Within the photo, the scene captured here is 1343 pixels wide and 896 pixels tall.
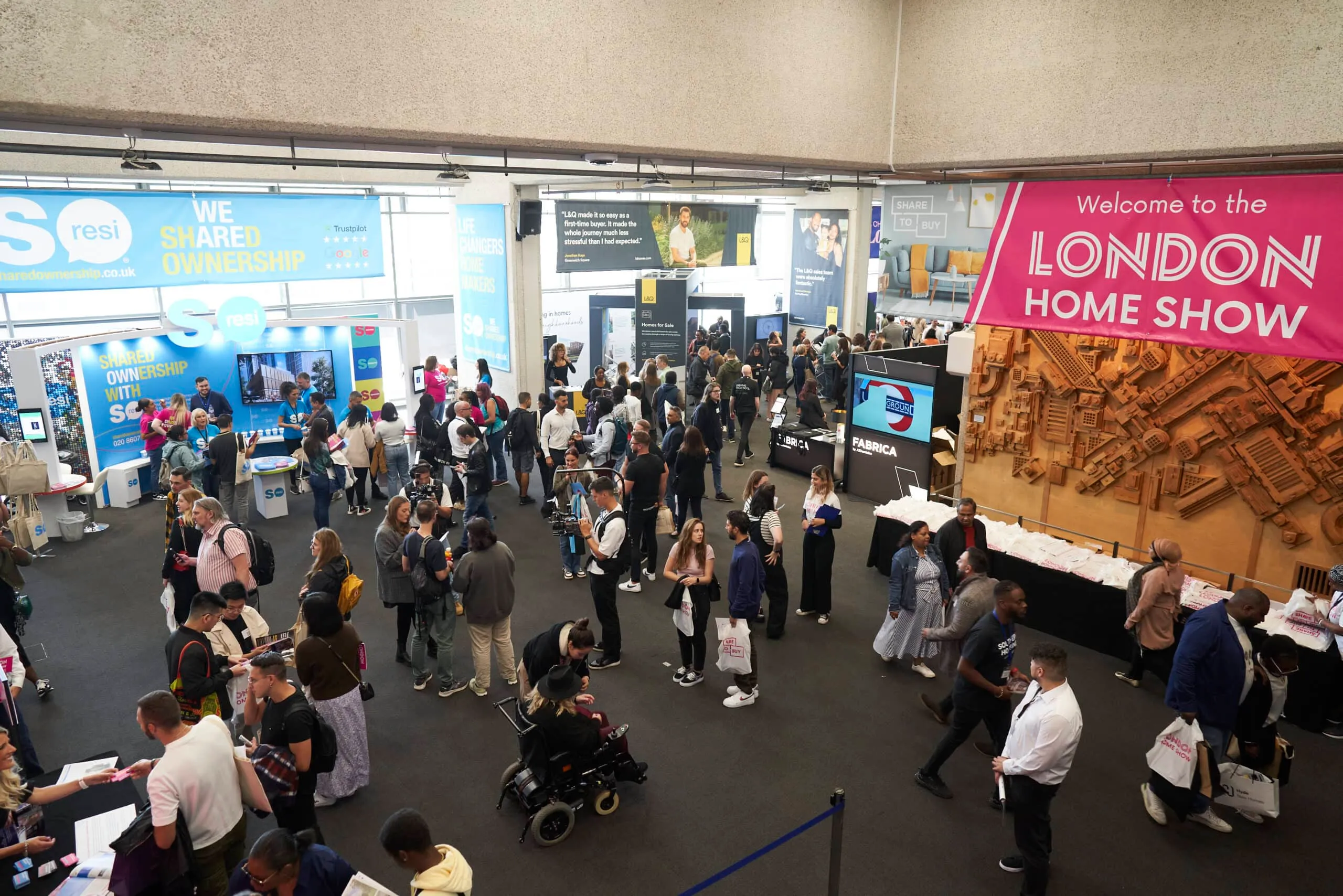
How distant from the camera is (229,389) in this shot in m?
11.4

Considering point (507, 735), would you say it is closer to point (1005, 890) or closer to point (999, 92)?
point (1005, 890)

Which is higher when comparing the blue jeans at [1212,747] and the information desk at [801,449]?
the information desk at [801,449]

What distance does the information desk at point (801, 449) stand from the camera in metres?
11.2

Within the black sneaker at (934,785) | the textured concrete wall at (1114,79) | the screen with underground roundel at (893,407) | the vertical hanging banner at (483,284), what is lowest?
the black sneaker at (934,785)

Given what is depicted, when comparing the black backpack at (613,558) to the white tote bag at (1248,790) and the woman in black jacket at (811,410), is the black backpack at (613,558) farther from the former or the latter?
the woman in black jacket at (811,410)

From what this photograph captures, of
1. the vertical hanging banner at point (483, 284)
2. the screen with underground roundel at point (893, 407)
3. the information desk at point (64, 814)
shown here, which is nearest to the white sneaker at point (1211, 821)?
the screen with underground roundel at point (893, 407)

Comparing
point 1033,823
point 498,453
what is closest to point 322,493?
point 498,453

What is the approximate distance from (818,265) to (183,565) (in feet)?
46.5

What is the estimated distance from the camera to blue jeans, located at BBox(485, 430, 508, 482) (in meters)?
10.6

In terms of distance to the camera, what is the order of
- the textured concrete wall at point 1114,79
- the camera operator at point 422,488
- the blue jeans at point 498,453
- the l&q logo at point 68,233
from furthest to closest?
the blue jeans at point 498,453 → the l&q logo at point 68,233 → the camera operator at point 422,488 → the textured concrete wall at point 1114,79

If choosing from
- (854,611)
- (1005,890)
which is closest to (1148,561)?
(854,611)

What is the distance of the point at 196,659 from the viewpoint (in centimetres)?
432

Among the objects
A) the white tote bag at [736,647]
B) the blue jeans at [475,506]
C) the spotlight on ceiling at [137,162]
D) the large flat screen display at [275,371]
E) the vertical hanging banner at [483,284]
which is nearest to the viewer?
the spotlight on ceiling at [137,162]

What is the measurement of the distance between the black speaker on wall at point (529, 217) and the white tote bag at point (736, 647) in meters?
8.33
